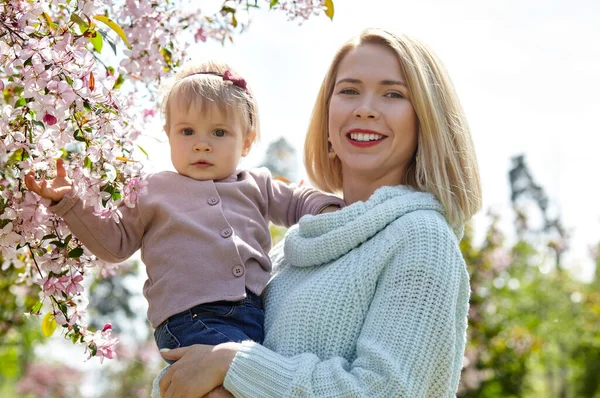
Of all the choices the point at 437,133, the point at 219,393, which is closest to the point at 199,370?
the point at 219,393

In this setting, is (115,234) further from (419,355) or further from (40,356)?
(40,356)

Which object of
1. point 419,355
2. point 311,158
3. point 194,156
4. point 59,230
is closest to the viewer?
point 419,355

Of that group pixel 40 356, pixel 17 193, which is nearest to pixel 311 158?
pixel 17 193

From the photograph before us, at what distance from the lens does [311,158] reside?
2.73 meters

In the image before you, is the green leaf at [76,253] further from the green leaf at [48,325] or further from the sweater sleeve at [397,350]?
the sweater sleeve at [397,350]

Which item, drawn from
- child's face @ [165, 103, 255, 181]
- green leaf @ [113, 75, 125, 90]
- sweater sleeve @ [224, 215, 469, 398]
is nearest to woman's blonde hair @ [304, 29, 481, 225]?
sweater sleeve @ [224, 215, 469, 398]

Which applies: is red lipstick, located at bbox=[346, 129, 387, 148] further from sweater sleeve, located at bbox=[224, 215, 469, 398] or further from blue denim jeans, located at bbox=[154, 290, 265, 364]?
blue denim jeans, located at bbox=[154, 290, 265, 364]

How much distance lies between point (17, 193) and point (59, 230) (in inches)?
5.7

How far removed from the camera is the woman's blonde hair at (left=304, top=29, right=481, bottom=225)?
7.51 ft

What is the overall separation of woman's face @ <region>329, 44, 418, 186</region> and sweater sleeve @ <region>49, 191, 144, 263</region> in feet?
2.07

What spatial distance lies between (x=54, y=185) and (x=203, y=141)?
425 mm

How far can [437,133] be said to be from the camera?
90.6 inches

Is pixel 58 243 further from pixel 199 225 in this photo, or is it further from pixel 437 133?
pixel 437 133

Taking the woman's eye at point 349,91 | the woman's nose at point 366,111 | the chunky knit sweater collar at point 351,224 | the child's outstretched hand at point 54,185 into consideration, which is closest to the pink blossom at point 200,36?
the woman's eye at point 349,91
